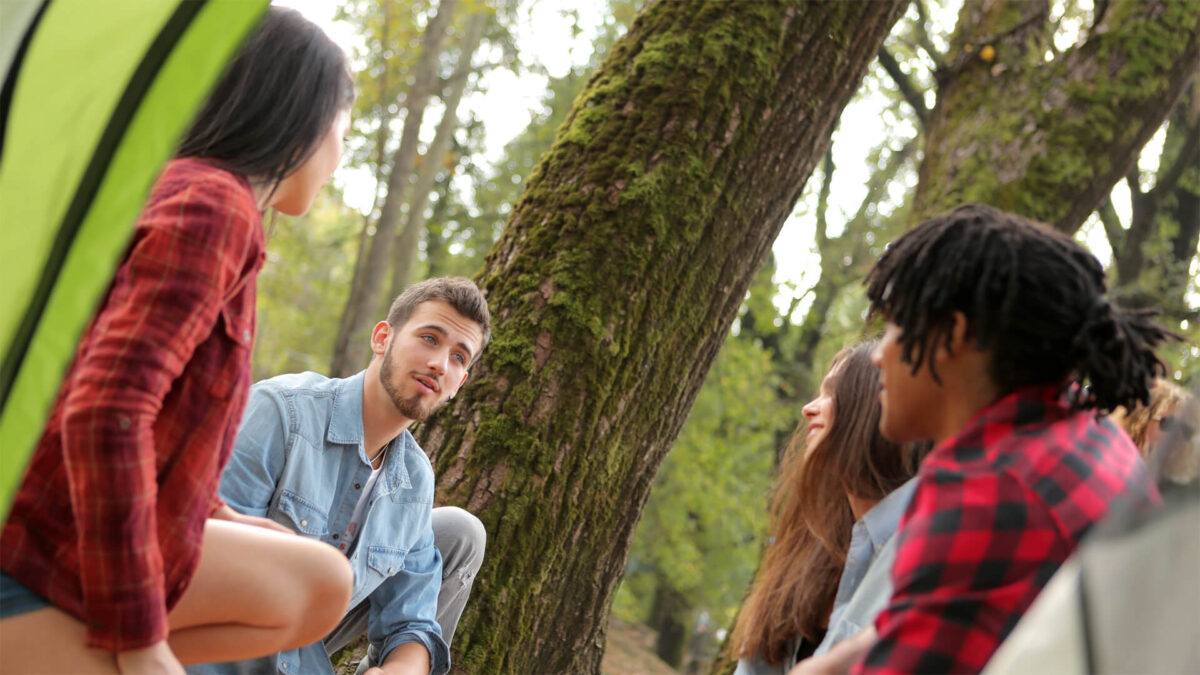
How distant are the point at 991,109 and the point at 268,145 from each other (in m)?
5.03

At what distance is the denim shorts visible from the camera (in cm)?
154

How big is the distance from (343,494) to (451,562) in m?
0.37

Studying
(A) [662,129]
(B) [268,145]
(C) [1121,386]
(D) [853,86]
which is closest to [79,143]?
(B) [268,145]

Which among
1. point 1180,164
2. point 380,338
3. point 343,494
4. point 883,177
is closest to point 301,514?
point 343,494

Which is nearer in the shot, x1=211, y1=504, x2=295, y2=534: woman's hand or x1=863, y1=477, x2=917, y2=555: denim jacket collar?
x1=211, y1=504, x2=295, y2=534: woman's hand

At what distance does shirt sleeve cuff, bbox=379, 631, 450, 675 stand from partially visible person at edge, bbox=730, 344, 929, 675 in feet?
2.56

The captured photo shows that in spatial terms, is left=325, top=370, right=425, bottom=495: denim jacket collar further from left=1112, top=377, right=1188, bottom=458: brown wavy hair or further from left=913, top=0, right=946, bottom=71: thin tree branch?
left=913, top=0, right=946, bottom=71: thin tree branch

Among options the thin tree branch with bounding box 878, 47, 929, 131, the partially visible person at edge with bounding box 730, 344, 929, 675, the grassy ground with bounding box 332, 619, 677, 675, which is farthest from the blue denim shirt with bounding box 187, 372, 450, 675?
the grassy ground with bounding box 332, 619, 677, 675

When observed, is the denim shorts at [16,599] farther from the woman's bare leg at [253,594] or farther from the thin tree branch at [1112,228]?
the thin tree branch at [1112,228]

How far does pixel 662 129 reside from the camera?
3416 mm

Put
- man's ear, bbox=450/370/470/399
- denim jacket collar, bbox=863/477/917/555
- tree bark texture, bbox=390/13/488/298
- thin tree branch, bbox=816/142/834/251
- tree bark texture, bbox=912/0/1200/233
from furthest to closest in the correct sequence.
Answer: thin tree branch, bbox=816/142/834/251 < tree bark texture, bbox=390/13/488/298 < tree bark texture, bbox=912/0/1200/233 < man's ear, bbox=450/370/470/399 < denim jacket collar, bbox=863/477/917/555

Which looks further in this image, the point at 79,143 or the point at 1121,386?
the point at 1121,386

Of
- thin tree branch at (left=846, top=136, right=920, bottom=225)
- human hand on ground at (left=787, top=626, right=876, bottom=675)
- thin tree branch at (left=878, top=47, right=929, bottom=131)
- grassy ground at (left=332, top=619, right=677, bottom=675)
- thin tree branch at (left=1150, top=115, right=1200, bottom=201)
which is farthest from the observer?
thin tree branch at (left=846, top=136, right=920, bottom=225)

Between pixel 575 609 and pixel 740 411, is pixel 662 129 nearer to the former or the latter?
pixel 575 609
